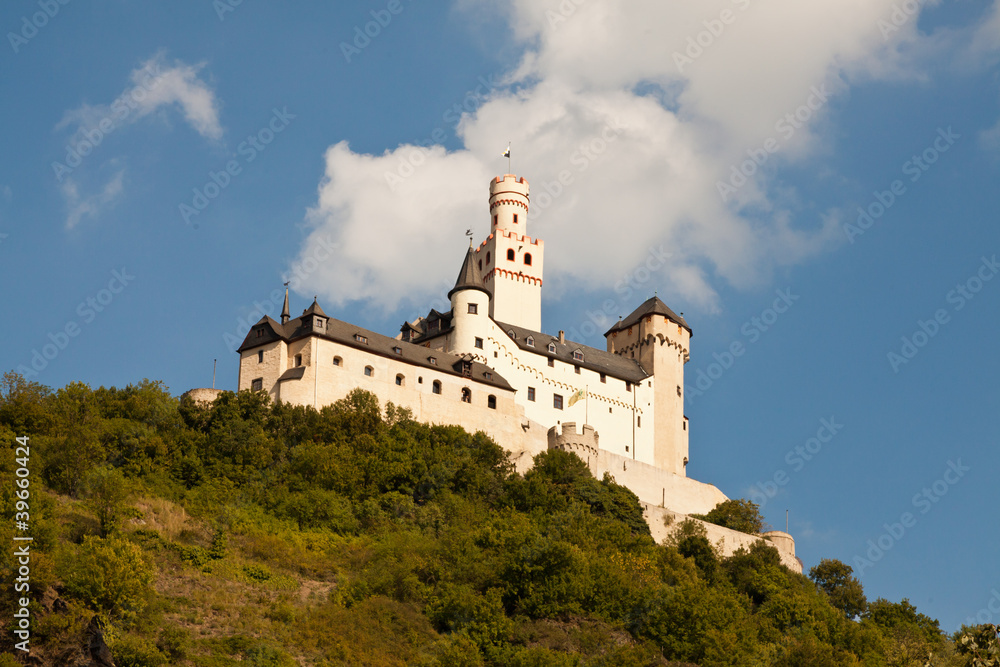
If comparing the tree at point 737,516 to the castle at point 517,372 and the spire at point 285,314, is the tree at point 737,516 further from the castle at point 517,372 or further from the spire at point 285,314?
the spire at point 285,314

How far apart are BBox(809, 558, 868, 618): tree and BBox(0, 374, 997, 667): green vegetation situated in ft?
0.41

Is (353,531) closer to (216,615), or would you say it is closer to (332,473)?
(332,473)

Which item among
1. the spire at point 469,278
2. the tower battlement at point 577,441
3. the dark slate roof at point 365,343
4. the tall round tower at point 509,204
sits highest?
the tall round tower at point 509,204

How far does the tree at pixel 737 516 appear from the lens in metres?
76.9

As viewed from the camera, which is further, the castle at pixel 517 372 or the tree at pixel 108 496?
the castle at pixel 517 372

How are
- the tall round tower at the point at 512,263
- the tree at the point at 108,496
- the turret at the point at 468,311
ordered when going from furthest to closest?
the tall round tower at the point at 512,263
the turret at the point at 468,311
the tree at the point at 108,496

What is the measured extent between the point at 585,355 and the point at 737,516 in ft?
46.6

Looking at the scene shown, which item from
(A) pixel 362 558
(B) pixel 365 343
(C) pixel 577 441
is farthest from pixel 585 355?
(A) pixel 362 558

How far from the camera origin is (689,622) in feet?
185

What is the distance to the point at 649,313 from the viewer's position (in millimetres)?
88625

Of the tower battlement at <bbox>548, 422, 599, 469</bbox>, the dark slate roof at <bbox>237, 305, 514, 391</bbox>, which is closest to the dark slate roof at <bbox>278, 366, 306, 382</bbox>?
the dark slate roof at <bbox>237, 305, 514, 391</bbox>

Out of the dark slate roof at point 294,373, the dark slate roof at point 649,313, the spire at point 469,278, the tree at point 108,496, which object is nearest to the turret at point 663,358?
the dark slate roof at point 649,313

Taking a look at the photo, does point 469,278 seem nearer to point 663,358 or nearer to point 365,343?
point 365,343

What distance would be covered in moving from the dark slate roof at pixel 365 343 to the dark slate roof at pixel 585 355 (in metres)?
5.76
